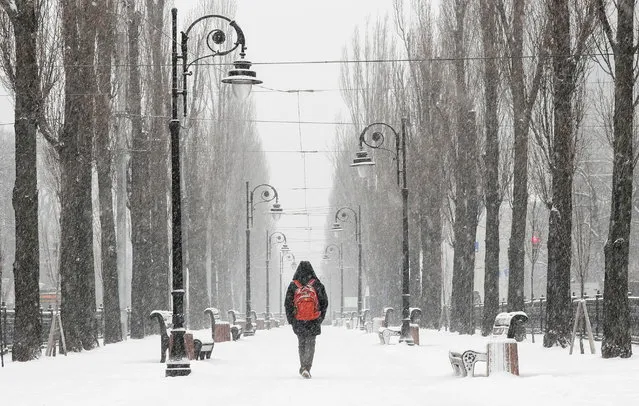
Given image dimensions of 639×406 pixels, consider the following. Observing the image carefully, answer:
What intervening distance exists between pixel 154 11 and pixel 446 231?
2560 centimetres

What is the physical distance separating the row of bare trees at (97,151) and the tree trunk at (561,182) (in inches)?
402

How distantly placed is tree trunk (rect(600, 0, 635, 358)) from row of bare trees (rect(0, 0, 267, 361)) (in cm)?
1063

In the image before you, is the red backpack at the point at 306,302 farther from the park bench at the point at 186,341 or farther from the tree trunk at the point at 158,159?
the tree trunk at the point at 158,159

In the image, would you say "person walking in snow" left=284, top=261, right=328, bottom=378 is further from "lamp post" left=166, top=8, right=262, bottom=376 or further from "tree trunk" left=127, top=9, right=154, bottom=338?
"tree trunk" left=127, top=9, right=154, bottom=338

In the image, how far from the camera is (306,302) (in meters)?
18.7

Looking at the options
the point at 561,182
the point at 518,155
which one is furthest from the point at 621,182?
the point at 518,155

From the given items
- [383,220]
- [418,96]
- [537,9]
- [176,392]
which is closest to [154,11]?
[418,96]

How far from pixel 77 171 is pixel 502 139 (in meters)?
17.2

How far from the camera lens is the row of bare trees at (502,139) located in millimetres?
19719

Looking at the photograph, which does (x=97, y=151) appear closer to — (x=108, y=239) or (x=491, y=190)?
(x=108, y=239)

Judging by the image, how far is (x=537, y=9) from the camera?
2652cm

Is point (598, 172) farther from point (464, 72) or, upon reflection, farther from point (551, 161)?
point (551, 161)

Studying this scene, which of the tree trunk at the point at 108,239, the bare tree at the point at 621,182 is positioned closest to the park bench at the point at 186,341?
the tree trunk at the point at 108,239

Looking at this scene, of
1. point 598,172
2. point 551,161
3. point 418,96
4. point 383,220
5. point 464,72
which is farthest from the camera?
point 598,172
